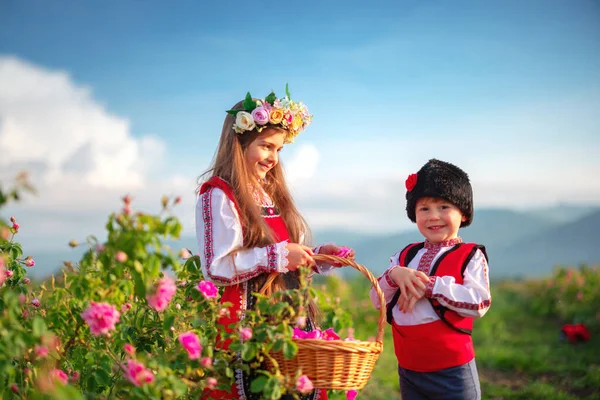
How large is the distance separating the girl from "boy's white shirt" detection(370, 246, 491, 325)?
46 cm

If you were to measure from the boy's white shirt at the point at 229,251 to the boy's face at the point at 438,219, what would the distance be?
64cm

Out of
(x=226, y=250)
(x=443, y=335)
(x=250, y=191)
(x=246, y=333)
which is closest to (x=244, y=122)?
(x=250, y=191)

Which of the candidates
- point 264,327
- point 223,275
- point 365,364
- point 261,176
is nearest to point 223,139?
point 261,176

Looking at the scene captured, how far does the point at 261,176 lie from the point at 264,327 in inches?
39.4

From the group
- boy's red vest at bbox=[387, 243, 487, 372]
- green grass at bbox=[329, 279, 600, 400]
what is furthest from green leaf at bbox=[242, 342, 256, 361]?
green grass at bbox=[329, 279, 600, 400]

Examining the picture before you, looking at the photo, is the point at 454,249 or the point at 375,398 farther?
the point at 375,398

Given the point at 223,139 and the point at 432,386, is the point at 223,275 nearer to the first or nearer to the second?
the point at 223,139

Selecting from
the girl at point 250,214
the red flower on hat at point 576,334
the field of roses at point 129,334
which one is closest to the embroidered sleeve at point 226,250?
the girl at point 250,214

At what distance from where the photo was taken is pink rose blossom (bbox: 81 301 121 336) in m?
1.89

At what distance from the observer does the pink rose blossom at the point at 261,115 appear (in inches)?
110

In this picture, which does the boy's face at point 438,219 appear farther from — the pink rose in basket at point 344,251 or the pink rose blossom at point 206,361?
the pink rose blossom at point 206,361

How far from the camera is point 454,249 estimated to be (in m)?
2.52

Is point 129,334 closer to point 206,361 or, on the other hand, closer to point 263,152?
point 206,361

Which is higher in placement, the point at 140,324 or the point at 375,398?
the point at 140,324
